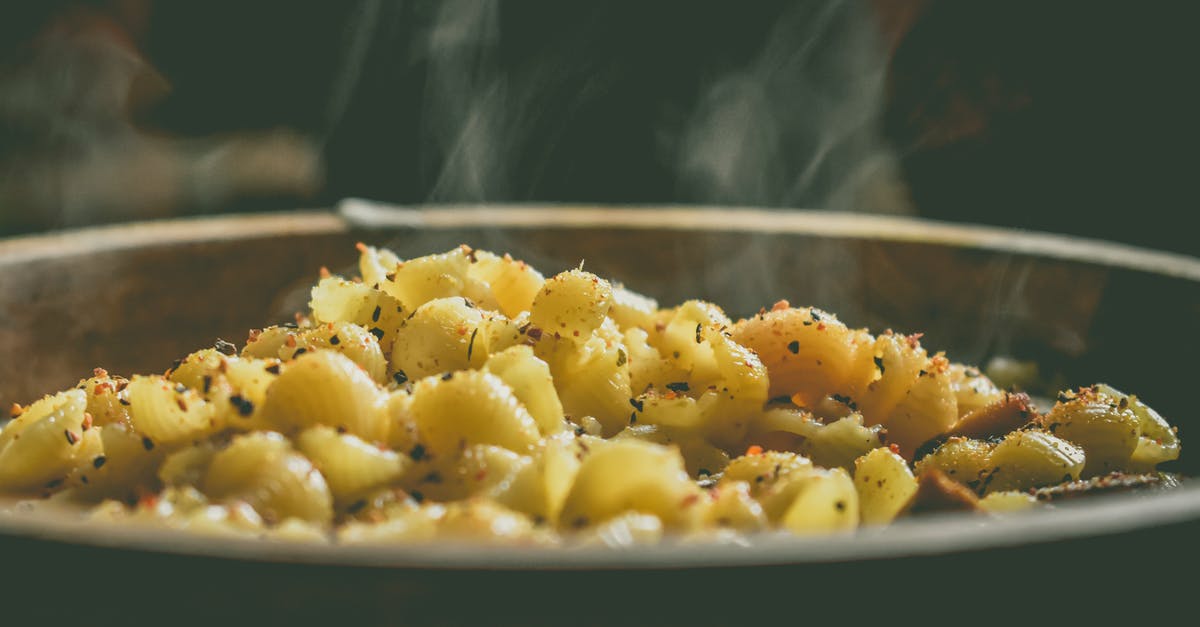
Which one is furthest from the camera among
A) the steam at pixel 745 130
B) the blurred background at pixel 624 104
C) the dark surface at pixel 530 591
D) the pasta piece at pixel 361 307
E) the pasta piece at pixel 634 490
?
the blurred background at pixel 624 104

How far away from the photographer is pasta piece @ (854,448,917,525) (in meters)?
0.96

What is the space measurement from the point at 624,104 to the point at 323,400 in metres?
2.73

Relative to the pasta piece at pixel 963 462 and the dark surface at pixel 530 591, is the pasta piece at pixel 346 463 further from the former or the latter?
the pasta piece at pixel 963 462

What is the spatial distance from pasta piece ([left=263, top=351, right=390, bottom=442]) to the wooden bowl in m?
0.21

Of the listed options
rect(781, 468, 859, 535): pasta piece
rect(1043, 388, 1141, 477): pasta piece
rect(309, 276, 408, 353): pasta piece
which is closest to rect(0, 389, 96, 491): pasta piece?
rect(309, 276, 408, 353): pasta piece

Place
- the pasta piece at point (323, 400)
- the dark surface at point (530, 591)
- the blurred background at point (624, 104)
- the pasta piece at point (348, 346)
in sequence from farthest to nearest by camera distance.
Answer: the blurred background at point (624, 104) < the pasta piece at point (348, 346) < the pasta piece at point (323, 400) < the dark surface at point (530, 591)

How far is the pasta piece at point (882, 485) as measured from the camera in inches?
37.8

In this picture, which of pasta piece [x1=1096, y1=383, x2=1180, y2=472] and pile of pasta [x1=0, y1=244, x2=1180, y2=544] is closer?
pile of pasta [x1=0, y1=244, x2=1180, y2=544]

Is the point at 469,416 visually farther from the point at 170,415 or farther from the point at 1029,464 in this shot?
the point at 1029,464

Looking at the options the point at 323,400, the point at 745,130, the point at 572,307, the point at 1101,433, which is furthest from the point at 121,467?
the point at 745,130

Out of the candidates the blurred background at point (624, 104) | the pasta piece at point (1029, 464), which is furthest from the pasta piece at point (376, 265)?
the blurred background at point (624, 104)

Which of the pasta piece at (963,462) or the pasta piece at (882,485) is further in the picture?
the pasta piece at (963,462)

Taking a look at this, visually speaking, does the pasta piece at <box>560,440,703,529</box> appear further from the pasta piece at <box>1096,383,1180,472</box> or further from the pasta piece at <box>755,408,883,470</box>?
the pasta piece at <box>1096,383,1180,472</box>

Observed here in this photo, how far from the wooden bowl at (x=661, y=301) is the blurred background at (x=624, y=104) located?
132 centimetres
